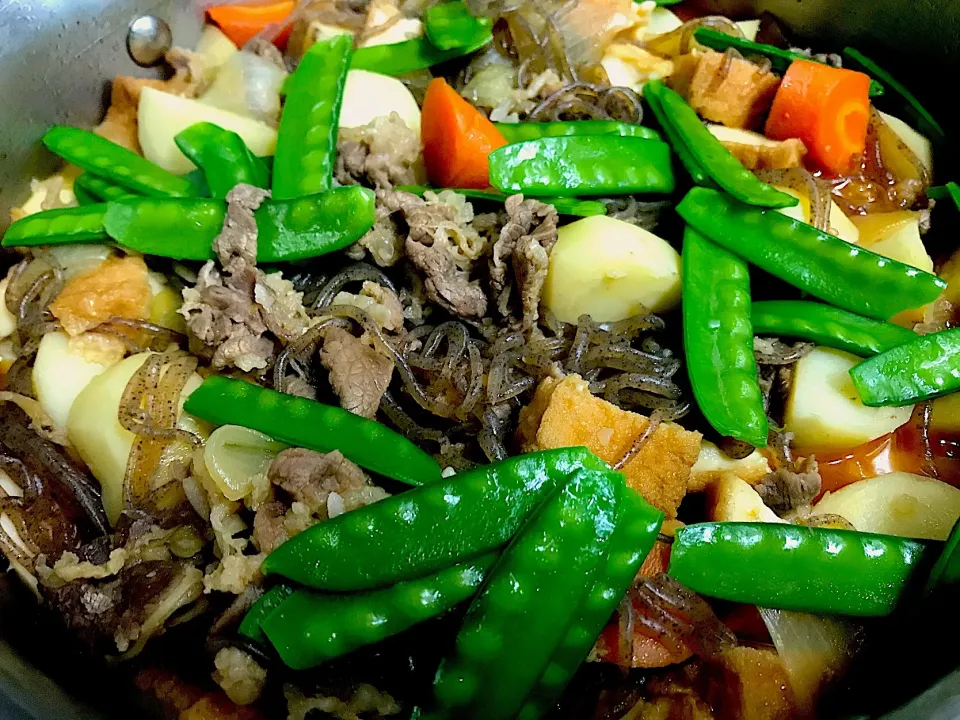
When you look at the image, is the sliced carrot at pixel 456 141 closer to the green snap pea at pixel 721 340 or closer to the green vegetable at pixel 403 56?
the green vegetable at pixel 403 56

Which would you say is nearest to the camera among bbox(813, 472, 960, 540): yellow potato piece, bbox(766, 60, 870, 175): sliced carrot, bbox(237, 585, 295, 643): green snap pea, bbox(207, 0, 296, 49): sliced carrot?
bbox(237, 585, 295, 643): green snap pea

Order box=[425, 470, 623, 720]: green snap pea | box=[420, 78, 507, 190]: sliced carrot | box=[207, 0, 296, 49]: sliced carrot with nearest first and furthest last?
box=[425, 470, 623, 720]: green snap pea < box=[420, 78, 507, 190]: sliced carrot < box=[207, 0, 296, 49]: sliced carrot

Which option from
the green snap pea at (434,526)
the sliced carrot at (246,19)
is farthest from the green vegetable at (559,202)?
the sliced carrot at (246,19)

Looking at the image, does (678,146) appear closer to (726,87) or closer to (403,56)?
(726,87)

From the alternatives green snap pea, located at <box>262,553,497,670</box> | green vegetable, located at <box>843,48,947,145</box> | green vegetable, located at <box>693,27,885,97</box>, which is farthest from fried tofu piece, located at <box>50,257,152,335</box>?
green vegetable, located at <box>843,48,947,145</box>

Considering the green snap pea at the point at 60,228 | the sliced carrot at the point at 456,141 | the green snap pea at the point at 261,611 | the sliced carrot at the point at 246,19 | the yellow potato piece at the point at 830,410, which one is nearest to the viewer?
the green snap pea at the point at 261,611

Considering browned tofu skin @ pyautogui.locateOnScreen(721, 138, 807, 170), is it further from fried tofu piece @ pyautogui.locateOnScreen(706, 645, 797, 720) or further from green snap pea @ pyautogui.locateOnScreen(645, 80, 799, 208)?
fried tofu piece @ pyautogui.locateOnScreen(706, 645, 797, 720)
